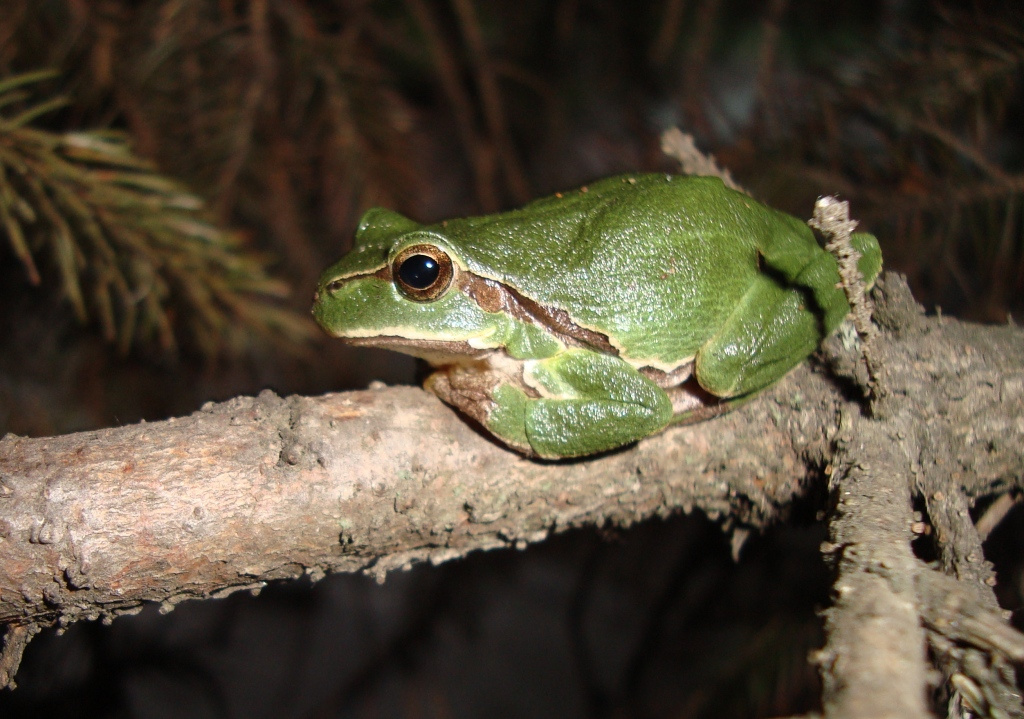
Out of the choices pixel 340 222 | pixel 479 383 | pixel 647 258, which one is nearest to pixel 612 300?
pixel 647 258

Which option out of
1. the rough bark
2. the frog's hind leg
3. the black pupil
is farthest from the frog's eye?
the frog's hind leg

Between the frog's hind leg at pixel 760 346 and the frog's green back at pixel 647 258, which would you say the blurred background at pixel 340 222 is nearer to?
the frog's hind leg at pixel 760 346

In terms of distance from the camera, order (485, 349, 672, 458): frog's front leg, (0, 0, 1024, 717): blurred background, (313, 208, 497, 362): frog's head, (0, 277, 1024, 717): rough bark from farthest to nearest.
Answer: (0, 0, 1024, 717): blurred background → (313, 208, 497, 362): frog's head → (485, 349, 672, 458): frog's front leg → (0, 277, 1024, 717): rough bark

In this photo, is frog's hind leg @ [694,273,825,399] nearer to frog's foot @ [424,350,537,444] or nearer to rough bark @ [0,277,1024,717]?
rough bark @ [0,277,1024,717]

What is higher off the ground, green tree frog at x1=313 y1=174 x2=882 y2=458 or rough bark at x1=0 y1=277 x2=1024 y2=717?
green tree frog at x1=313 y1=174 x2=882 y2=458

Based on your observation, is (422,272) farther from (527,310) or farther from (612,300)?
(612,300)

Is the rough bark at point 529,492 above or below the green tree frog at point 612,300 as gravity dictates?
below

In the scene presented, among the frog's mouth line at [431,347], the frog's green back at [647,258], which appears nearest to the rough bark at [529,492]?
the frog's mouth line at [431,347]
